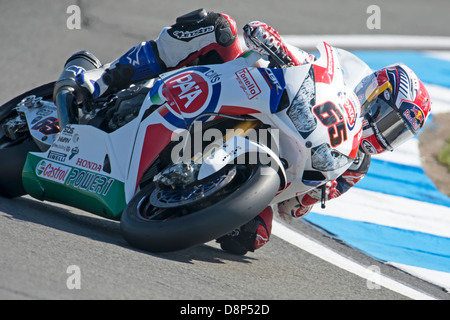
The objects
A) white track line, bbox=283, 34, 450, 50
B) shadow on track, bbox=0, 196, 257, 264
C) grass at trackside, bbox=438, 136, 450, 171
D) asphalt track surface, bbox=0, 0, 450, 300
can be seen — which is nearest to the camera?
asphalt track surface, bbox=0, 0, 450, 300

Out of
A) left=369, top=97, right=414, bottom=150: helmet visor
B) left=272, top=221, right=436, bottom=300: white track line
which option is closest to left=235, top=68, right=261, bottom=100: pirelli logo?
left=369, top=97, right=414, bottom=150: helmet visor

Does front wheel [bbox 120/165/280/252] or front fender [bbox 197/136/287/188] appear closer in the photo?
front wheel [bbox 120/165/280/252]

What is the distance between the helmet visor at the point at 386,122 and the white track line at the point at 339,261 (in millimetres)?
844

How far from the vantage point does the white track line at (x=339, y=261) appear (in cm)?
458

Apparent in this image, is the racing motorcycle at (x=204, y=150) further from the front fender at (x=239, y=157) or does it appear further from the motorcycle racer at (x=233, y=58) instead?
the motorcycle racer at (x=233, y=58)

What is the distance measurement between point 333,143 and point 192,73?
928mm

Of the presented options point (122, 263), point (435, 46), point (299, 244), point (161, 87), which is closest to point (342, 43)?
point (435, 46)

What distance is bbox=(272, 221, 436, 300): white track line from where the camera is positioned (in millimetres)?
4578

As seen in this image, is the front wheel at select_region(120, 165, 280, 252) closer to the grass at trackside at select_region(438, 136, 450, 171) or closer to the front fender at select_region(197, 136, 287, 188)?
the front fender at select_region(197, 136, 287, 188)

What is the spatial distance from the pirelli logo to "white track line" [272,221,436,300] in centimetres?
137

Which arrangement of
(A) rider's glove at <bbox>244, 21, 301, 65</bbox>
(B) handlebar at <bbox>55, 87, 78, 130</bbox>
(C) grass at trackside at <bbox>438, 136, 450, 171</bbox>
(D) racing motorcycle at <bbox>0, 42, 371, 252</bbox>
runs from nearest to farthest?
(D) racing motorcycle at <bbox>0, 42, 371, 252</bbox>, (A) rider's glove at <bbox>244, 21, 301, 65</bbox>, (B) handlebar at <bbox>55, 87, 78, 130</bbox>, (C) grass at trackside at <bbox>438, 136, 450, 171</bbox>

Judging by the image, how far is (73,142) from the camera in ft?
15.3

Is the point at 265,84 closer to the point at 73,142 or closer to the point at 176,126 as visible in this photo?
the point at 176,126

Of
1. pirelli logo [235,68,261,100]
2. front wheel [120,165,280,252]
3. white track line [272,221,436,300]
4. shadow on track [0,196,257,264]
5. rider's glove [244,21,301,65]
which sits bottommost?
white track line [272,221,436,300]
